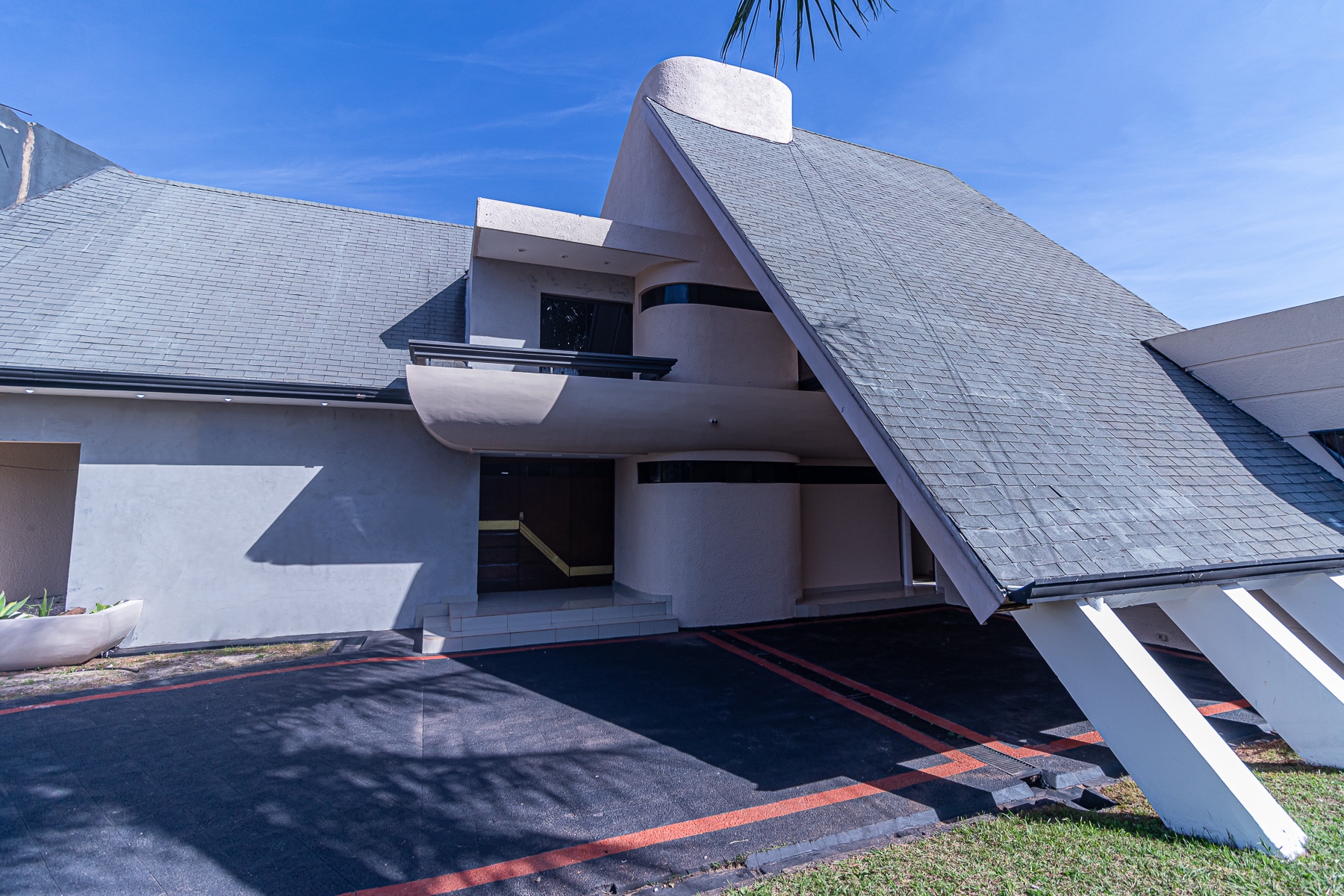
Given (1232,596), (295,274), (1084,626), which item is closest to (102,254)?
(295,274)

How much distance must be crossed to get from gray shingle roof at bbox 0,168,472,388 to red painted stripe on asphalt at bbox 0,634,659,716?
4.64m

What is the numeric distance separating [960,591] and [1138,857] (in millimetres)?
1911

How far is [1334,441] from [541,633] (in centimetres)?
1127

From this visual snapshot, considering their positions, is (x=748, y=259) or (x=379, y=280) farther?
(x=379, y=280)

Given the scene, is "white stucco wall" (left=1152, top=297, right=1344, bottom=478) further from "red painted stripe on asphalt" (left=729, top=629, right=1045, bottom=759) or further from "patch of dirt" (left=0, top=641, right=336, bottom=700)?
"patch of dirt" (left=0, top=641, right=336, bottom=700)

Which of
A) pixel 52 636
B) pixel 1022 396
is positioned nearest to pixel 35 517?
pixel 52 636

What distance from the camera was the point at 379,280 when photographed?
13.1 metres

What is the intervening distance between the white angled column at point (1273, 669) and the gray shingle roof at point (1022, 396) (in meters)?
0.52

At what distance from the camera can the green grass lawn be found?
3.59 m

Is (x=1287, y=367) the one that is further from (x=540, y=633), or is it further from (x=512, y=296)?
(x=512, y=296)

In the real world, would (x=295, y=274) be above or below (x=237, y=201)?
below

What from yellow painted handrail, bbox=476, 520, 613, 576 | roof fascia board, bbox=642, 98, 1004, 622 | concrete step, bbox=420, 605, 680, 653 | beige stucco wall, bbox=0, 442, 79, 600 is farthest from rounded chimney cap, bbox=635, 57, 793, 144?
beige stucco wall, bbox=0, 442, 79, 600

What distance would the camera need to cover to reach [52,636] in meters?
8.34

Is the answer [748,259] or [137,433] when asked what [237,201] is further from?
[748,259]
